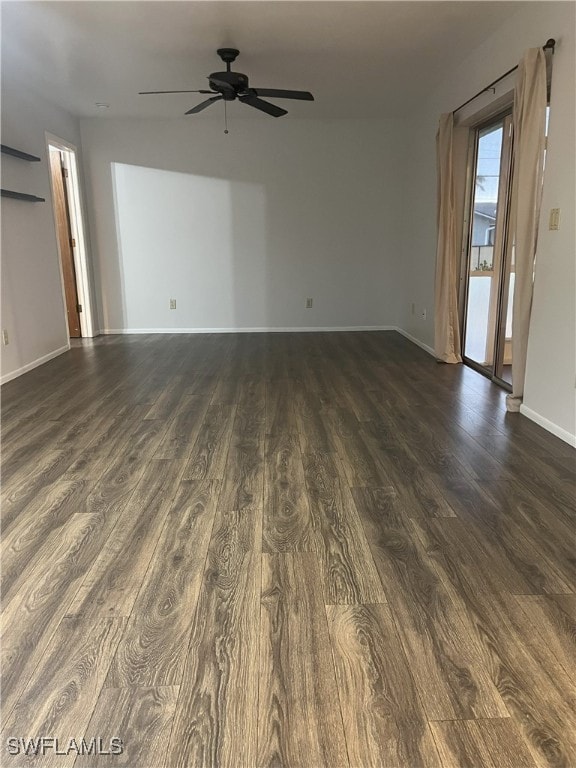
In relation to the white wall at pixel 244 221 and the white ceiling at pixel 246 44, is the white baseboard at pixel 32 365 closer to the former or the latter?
the white wall at pixel 244 221

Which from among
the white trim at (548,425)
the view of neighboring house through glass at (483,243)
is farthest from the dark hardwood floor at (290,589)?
the view of neighboring house through glass at (483,243)

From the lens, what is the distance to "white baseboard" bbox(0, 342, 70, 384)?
4536 millimetres

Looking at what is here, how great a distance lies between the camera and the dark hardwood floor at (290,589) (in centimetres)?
125

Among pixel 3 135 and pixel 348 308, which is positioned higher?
pixel 3 135

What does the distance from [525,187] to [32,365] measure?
14.7ft

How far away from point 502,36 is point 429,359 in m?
2.73

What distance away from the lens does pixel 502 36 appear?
370cm

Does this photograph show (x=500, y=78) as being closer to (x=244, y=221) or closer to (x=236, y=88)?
(x=236, y=88)

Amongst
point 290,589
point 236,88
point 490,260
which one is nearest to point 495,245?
point 490,260

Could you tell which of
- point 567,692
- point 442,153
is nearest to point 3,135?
point 442,153

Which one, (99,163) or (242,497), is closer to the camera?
(242,497)

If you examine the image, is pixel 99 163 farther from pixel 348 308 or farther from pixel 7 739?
pixel 7 739

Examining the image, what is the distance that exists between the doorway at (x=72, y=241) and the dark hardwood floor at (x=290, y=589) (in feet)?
11.4

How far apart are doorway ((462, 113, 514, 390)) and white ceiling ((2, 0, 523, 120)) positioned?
822mm
